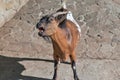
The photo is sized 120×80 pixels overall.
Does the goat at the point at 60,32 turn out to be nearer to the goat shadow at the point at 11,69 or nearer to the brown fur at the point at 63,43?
the brown fur at the point at 63,43

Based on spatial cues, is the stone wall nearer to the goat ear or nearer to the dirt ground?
the dirt ground

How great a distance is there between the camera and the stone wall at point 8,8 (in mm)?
7484

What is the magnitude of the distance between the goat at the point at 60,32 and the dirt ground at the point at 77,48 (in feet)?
1.60

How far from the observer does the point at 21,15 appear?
7711 millimetres

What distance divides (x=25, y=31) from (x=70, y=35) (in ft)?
7.09

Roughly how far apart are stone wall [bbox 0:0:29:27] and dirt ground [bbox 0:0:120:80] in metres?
0.11

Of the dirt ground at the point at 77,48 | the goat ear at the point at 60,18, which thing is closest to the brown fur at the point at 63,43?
the goat ear at the point at 60,18

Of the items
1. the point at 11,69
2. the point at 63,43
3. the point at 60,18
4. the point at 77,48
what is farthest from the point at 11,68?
the point at 60,18

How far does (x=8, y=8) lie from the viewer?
7660mm

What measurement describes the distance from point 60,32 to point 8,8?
303 cm

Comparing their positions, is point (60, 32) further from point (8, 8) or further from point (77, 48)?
point (8, 8)

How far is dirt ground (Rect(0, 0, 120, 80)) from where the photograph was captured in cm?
586

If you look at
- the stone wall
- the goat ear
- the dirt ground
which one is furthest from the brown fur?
the stone wall

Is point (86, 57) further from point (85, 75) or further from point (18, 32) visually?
point (18, 32)
